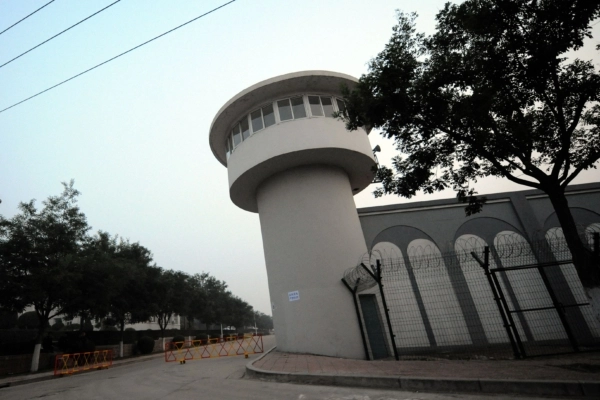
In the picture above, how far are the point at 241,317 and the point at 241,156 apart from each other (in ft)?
237

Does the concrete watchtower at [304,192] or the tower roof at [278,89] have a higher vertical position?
the tower roof at [278,89]

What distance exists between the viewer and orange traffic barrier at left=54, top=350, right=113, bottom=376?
1732 centimetres

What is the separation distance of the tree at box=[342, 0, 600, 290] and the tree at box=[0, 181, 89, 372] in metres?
19.3

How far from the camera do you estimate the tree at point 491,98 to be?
7450 millimetres

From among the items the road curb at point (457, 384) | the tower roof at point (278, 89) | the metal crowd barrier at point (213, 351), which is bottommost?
the road curb at point (457, 384)

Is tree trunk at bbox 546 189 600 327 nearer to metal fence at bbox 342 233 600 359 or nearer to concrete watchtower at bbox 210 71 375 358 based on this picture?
metal fence at bbox 342 233 600 359

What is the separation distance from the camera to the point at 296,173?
15758 mm

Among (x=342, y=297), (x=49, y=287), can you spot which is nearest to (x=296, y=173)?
(x=342, y=297)

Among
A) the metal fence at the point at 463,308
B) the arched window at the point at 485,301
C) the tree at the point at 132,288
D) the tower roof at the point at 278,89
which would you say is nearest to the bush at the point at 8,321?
the tree at the point at 132,288

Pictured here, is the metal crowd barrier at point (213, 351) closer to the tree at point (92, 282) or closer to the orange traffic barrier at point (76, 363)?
the orange traffic barrier at point (76, 363)

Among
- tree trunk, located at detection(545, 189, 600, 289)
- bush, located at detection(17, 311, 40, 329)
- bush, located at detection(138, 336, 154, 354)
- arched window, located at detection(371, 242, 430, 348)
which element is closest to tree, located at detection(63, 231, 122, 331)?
bush, located at detection(138, 336, 154, 354)

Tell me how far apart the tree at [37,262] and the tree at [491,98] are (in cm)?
1928

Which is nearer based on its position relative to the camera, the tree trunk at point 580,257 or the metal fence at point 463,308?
the tree trunk at point 580,257

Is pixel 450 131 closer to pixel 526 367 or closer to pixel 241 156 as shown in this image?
pixel 526 367
